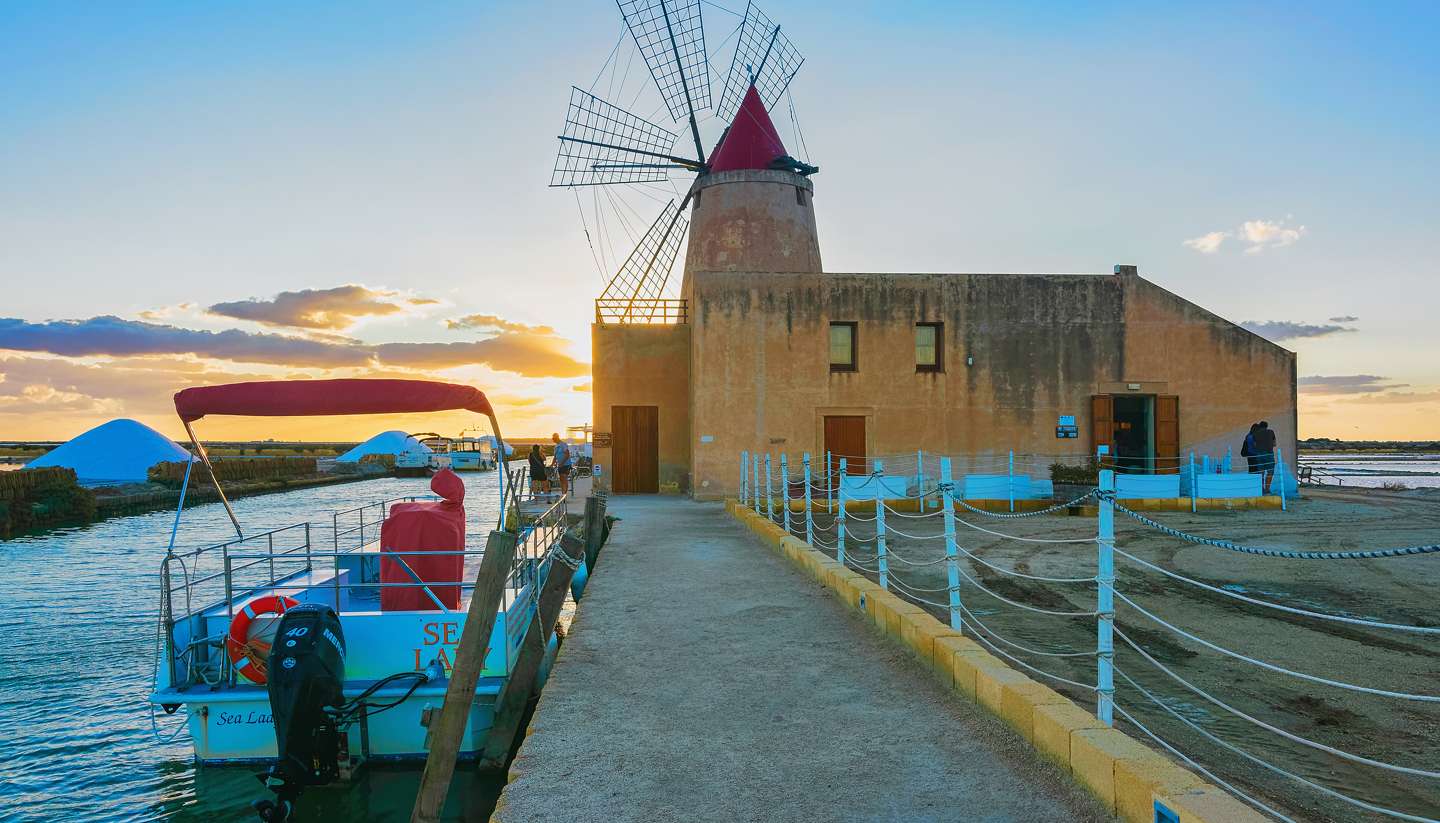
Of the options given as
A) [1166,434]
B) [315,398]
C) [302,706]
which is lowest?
[302,706]

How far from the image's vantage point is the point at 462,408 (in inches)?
310

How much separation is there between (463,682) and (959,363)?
617 inches

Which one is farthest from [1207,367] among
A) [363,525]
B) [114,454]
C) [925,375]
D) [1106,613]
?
[114,454]

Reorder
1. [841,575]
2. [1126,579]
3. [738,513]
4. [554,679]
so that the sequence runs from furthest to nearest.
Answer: [738,513]
[1126,579]
[841,575]
[554,679]

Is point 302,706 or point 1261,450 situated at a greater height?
point 1261,450

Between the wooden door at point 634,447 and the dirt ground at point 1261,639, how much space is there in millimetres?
7797

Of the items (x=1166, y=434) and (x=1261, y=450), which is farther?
(x=1166, y=434)

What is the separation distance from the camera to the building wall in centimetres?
1856

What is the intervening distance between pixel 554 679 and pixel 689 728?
4.11 feet

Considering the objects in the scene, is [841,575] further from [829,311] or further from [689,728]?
[829,311]

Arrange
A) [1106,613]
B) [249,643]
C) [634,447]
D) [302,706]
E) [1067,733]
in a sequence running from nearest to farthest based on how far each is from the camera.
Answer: [1067,733] → [1106,613] → [302,706] → [249,643] → [634,447]

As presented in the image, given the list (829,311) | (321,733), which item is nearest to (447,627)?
(321,733)

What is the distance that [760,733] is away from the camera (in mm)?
4344

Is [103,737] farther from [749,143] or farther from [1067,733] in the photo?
[749,143]
